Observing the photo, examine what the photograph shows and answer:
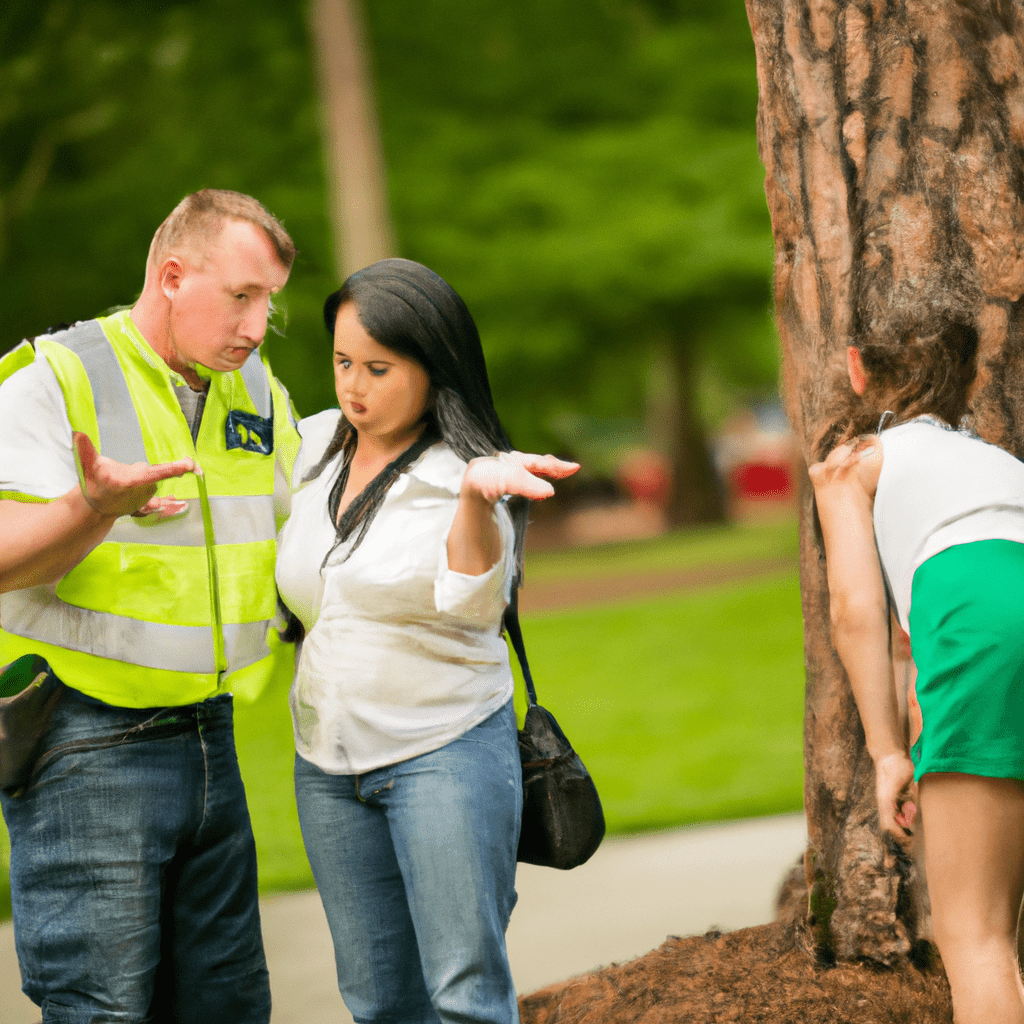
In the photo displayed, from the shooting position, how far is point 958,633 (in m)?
1.98

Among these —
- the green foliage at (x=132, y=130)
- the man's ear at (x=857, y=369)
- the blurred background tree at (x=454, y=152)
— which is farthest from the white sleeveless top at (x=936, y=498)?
the green foliage at (x=132, y=130)

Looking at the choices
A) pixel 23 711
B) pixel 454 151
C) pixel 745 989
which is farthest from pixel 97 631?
pixel 454 151

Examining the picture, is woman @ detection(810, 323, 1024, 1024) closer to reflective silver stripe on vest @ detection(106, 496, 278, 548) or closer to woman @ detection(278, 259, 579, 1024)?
woman @ detection(278, 259, 579, 1024)

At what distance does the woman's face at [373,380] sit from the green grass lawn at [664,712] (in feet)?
11.0

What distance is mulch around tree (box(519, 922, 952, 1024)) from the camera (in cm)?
263

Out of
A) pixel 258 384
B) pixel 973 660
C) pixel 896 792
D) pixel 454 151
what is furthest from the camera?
pixel 454 151

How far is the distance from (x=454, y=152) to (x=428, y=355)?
13.4 meters

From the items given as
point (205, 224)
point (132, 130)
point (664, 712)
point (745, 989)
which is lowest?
point (664, 712)

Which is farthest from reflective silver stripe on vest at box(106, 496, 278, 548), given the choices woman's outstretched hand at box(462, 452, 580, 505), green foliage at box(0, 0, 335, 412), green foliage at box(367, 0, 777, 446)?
green foliage at box(367, 0, 777, 446)

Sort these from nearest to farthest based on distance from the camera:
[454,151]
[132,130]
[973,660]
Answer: [973,660] < [132,130] < [454,151]

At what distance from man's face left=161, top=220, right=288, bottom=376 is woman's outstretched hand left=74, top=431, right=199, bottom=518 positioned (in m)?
0.35

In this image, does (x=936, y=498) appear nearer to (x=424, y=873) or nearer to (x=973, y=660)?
(x=973, y=660)

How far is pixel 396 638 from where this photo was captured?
2.20 m

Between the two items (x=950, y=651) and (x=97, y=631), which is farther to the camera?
(x=97, y=631)
